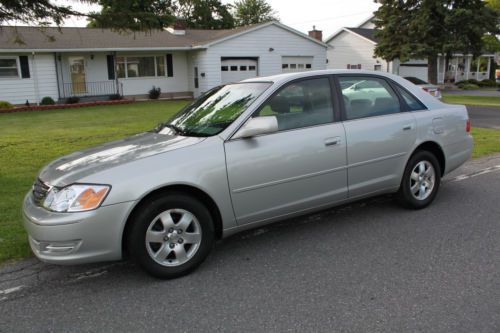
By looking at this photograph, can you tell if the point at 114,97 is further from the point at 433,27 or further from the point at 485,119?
the point at 433,27

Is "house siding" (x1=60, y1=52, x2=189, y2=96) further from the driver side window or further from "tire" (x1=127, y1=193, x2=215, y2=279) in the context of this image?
"tire" (x1=127, y1=193, x2=215, y2=279)

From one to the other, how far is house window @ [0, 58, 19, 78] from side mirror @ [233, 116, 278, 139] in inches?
891

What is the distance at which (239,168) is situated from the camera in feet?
12.6

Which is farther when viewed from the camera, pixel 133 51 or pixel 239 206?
pixel 133 51

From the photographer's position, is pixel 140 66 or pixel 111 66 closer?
pixel 111 66

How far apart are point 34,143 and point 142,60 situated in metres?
17.7

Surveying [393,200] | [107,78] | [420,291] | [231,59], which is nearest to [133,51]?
[107,78]

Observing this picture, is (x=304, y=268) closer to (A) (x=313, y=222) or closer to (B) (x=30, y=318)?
(A) (x=313, y=222)

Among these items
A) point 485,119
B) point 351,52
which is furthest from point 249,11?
point 485,119

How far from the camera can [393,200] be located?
5.59 meters

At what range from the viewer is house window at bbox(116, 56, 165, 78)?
1037 inches

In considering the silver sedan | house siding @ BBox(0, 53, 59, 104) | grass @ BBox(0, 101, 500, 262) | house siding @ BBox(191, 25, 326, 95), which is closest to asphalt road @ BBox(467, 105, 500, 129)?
grass @ BBox(0, 101, 500, 262)

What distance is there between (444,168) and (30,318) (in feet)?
15.1

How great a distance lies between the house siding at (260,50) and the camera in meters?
26.3
